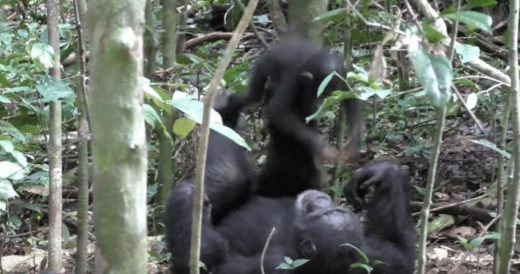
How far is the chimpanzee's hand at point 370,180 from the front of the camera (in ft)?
12.9

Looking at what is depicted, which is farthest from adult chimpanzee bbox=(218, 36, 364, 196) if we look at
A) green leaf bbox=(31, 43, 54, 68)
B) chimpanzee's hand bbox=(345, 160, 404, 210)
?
green leaf bbox=(31, 43, 54, 68)

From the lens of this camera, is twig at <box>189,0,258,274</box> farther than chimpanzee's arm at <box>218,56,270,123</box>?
No

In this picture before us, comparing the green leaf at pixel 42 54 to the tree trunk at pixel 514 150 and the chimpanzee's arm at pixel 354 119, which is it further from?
the tree trunk at pixel 514 150

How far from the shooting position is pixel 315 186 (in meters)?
4.32

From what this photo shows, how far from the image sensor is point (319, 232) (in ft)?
12.1

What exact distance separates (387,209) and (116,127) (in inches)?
88.8

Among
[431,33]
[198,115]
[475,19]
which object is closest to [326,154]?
[198,115]

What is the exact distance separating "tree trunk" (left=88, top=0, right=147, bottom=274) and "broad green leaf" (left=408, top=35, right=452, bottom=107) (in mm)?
632

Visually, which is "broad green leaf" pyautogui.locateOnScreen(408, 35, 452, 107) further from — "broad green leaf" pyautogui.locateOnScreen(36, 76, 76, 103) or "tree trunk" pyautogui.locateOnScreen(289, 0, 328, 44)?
"tree trunk" pyautogui.locateOnScreen(289, 0, 328, 44)

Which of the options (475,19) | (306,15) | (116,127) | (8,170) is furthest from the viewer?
(306,15)

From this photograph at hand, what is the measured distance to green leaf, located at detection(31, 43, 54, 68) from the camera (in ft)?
10.6

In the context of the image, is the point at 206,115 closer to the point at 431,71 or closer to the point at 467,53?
the point at 431,71

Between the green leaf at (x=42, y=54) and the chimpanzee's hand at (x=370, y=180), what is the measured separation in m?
1.38

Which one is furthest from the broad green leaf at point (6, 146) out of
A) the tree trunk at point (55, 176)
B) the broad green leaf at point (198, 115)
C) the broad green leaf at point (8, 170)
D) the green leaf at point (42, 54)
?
the broad green leaf at point (198, 115)
